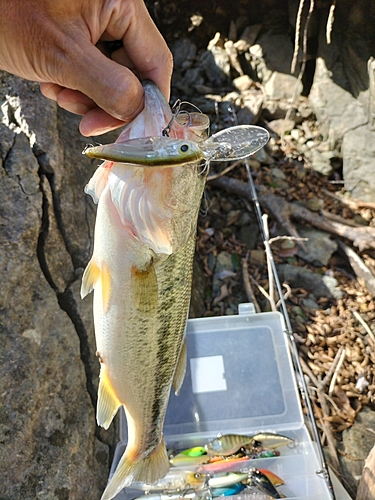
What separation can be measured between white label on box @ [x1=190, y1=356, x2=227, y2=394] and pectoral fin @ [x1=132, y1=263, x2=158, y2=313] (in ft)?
5.79

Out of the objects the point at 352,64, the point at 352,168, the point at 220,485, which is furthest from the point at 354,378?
the point at 352,64

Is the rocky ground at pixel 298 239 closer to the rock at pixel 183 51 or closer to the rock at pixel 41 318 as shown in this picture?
the rock at pixel 183 51

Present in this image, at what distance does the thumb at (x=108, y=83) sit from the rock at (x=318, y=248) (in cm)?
342

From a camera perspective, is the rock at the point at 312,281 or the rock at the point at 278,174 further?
the rock at the point at 278,174

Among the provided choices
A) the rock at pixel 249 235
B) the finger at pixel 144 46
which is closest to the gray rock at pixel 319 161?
the rock at pixel 249 235

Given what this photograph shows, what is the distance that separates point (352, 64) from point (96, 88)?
4719mm

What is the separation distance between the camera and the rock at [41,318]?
7.13ft

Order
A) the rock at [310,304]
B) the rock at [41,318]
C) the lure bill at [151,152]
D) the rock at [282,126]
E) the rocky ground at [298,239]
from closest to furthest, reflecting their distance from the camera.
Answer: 1. the lure bill at [151,152]
2. the rock at [41,318]
3. the rocky ground at [298,239]
4. the rock at [310,304]
5. the rock at [282,126]

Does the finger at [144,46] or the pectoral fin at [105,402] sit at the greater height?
the finger at [144,46]

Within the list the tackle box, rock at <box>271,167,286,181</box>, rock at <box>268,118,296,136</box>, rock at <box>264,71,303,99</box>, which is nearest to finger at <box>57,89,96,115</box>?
the tackle box

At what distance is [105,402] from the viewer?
156cm

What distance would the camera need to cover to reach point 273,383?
3018 millimetres

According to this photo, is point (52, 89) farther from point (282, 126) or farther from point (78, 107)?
point (282, 126)

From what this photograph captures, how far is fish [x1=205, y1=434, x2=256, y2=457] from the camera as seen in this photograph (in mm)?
2682
